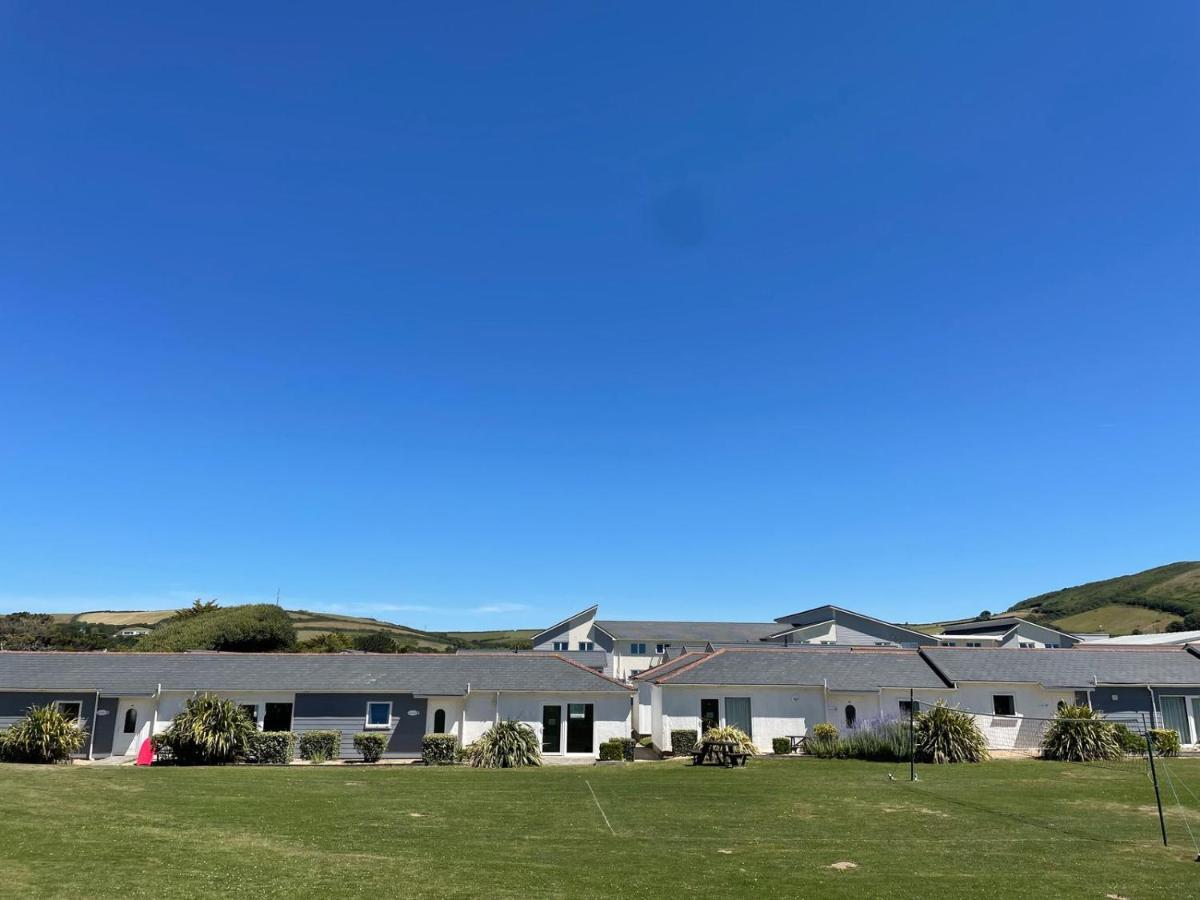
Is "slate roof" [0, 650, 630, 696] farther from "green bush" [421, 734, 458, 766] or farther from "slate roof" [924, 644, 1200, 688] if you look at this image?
"slate roof" [924, 644, 1200, 688]

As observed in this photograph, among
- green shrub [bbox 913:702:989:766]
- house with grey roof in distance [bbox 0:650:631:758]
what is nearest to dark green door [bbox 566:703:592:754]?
house with grey roof in distance [bbox 0:650:631:758]

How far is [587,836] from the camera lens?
17109mm

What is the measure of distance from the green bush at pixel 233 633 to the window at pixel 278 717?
31149mm

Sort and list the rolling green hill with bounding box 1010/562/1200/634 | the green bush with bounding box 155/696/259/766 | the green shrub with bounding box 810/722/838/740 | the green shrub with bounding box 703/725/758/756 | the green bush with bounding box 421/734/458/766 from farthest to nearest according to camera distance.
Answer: the rolling green hill with bounding box 1010/562/1200/634 < the green shrub with bounding box 810/722/838/740 < the green bush with bounding box 421/734/458/766 < the green bush with bounding box 155/696/259/766 < the green shrub with bounding box 703/725/758/756

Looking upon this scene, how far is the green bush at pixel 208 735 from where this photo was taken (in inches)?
1271

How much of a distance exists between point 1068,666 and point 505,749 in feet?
96.2

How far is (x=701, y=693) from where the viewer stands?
126 feet

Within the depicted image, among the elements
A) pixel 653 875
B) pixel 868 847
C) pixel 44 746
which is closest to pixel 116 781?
pixel 44 746

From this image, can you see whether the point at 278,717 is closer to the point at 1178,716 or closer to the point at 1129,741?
the point at 1129,741

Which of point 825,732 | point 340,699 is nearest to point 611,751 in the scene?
point 825,732

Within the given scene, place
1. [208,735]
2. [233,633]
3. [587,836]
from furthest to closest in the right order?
[233,633] → [208,735] → [587,836]

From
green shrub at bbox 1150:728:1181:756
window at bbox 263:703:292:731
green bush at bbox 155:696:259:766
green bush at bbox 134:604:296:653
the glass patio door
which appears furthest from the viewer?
green bush at bbox 134:604:296:653

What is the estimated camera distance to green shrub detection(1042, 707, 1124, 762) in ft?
107

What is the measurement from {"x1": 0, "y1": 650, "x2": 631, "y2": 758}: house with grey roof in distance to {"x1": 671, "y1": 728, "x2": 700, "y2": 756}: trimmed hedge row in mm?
2165
